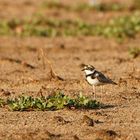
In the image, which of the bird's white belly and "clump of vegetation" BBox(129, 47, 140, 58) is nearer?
the bird's white belly

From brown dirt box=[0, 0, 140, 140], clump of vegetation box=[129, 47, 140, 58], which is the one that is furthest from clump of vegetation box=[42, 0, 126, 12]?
clump of vegetation box=[129, 47, 140, 58]

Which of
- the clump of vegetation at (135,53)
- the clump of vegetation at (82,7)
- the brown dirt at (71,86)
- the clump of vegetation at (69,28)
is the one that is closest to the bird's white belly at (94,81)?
the brown dirt at (71,86)

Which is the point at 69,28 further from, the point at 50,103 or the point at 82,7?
the point at 50,103

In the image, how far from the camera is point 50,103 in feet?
31.2

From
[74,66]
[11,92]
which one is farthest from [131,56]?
[11,92]

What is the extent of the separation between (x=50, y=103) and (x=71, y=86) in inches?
75.9

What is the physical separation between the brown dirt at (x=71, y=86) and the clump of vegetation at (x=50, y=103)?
0.27 feet

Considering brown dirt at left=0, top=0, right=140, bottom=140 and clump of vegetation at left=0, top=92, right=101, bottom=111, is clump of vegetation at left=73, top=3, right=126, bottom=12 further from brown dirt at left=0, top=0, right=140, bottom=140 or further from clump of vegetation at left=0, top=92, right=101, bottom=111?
clump of vegetation at left=0, top=92, right=101, bottom=111

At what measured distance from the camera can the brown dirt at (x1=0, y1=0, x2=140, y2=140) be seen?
28.0 feet

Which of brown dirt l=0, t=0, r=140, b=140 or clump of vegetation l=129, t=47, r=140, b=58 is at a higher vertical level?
clump of vegetation l=129, t=47, r=140, b=58

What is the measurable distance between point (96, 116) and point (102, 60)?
5720 millimetres

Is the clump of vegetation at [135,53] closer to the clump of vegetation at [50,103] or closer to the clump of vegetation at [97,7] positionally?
the clump of vegetation at [50,103]

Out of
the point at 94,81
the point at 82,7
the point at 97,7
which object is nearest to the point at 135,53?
the point at 94,81

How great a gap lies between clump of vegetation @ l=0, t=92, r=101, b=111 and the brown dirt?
8 cm
